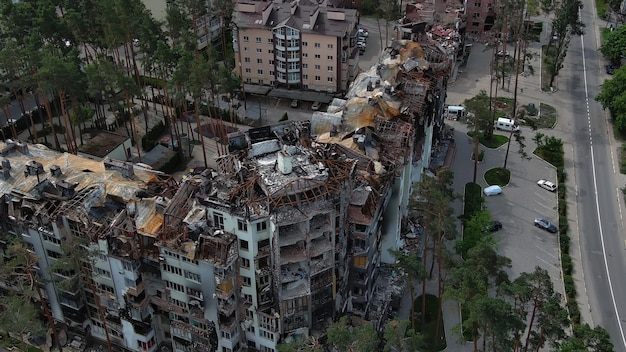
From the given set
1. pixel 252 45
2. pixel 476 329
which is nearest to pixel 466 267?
pixel 476 329

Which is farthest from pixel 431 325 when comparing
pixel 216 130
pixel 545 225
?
pixel 216 130

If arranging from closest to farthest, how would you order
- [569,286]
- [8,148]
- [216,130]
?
1. [8,148]
2. [569,286]
3. [216,130]

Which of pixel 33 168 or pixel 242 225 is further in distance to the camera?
pixel 33 168

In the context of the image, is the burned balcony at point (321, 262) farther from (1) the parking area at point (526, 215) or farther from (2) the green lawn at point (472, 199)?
(2) the green lawn at point (472, 199)

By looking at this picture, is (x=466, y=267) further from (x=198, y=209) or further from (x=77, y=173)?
(x=77, y=173)

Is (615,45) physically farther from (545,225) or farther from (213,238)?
(213,238)

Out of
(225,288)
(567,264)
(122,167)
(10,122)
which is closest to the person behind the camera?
(225,288)
